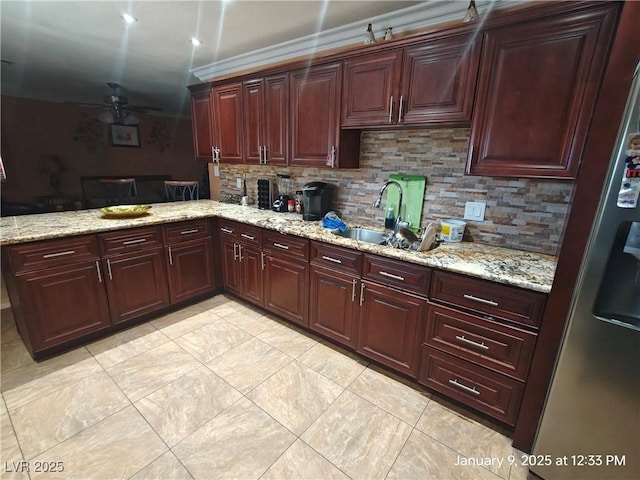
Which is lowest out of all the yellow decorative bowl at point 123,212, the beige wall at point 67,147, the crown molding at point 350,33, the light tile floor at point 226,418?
the light tile floor at point 226,418

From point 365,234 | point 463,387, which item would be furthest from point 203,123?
point 463,387

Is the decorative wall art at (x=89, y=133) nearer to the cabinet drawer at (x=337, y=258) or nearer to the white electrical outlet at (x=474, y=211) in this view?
the cabinet drawer at (x=337, y=258)

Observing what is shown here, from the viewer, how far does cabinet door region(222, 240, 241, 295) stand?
112 inches

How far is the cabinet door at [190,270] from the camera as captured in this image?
2691mm

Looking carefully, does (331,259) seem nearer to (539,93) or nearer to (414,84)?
(414,84)

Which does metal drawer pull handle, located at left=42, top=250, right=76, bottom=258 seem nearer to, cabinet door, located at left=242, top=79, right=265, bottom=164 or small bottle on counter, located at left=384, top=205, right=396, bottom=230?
cabinet door, located at left=242, top=79, right=265, bottom=164

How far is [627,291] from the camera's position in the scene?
109 centimetres

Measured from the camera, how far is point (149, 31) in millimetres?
2355

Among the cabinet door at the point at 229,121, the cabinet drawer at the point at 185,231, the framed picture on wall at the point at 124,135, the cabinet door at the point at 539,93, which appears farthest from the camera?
the framed picture on wall at the point at 124,135

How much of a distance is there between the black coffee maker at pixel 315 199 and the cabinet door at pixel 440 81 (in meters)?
0.91

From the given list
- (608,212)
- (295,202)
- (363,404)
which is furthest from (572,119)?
(295,202)

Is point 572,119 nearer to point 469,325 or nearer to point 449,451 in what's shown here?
point 469,325

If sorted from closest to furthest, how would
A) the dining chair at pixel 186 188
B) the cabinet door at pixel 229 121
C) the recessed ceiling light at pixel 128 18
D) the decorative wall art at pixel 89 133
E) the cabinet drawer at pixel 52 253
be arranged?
the cabinet drawer at pixel 52 253 → the recessed ceiling light at pixel 128 18 → the cabinet door at pixel 229 121 → the dining chair at pixel 186 188 → the decorative wall art at pixel 89 133

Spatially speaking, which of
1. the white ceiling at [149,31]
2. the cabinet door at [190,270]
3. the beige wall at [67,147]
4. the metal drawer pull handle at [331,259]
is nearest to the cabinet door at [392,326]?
the metal drawer pull handle at [331,259]
